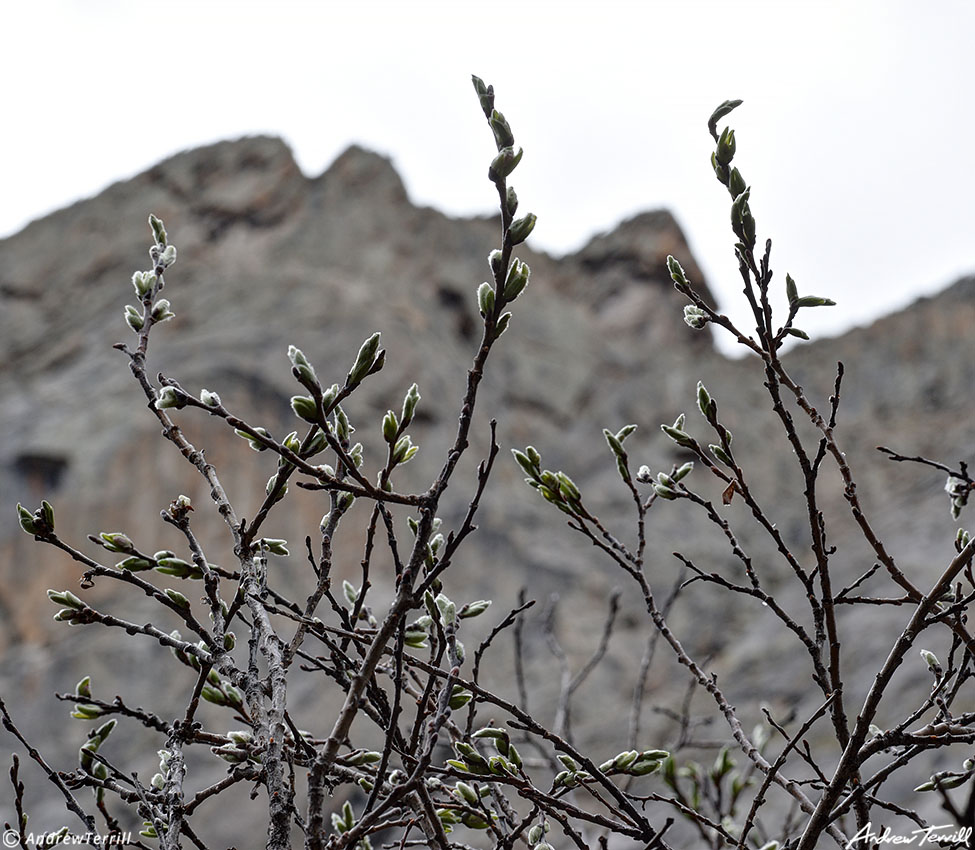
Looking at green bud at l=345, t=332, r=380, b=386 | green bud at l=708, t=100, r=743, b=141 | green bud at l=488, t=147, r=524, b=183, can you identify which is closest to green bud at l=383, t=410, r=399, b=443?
green bud at l=345, t=332, r=380, b=386

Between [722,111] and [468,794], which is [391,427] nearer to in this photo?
[468,794]

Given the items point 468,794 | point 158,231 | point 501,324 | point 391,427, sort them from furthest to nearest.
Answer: point 158,231 → point 468,794 → point 391,427 → point 501,324

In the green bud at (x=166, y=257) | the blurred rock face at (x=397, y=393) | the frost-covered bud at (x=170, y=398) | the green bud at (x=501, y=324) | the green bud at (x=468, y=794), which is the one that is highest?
the blurred rock face at (x=397, y=393)

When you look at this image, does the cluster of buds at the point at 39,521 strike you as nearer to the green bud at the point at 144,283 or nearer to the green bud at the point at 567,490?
the green bud at the point at 144,283

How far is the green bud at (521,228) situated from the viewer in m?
1.41

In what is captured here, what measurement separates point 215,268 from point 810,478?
50.1 ft

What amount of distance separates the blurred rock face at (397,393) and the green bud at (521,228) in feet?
25.5

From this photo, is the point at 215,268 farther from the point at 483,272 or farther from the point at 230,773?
the point at 230,773

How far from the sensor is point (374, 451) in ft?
43.4

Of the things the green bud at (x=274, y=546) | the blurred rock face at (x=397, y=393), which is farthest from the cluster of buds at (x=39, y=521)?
the blurred rock face at (x=397, y=393)

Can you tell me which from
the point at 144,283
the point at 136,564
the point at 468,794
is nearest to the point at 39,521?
the point at 136,564

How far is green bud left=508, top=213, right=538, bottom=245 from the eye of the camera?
55.5 inches

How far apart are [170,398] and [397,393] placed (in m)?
12.2

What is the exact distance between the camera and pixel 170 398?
1.51 meters
